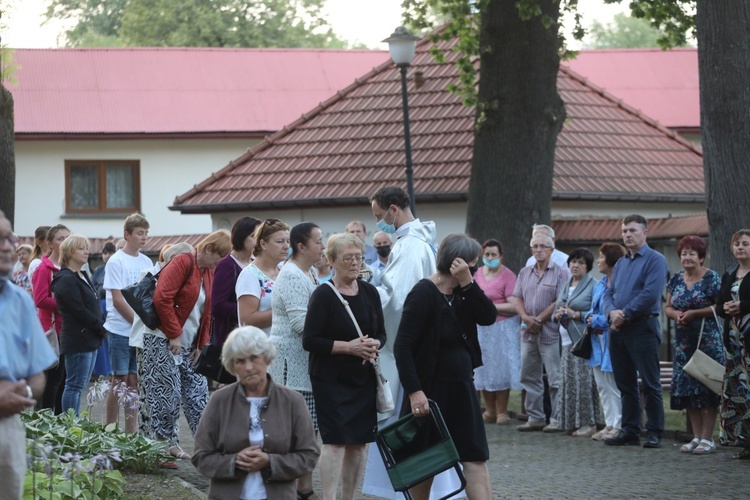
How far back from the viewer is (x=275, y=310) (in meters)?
8.91

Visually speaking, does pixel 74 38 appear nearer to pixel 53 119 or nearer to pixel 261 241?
pixel 53 119

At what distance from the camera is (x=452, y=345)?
7.98 metres

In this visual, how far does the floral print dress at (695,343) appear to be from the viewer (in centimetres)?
1216

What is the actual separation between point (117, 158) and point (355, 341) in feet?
96.4

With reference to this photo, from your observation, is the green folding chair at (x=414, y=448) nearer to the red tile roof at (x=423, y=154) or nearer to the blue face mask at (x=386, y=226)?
the blue face mask at (x=386, y=226)

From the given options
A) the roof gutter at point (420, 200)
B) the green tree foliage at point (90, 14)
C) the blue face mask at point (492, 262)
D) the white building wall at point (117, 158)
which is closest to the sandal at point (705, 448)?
the blue face mask at point (492, 262)

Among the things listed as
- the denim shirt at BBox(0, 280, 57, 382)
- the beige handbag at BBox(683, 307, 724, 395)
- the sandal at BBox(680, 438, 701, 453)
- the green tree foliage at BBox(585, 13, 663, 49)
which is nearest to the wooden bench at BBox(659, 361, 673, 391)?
the sandal at BBox(680, 438, 701, 453)

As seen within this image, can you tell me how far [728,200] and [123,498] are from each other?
7.05 metres

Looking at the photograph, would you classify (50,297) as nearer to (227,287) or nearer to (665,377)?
(227,287)

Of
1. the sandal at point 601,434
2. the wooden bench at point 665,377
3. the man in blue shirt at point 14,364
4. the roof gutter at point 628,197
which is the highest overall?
the roof gutter at point 628,197

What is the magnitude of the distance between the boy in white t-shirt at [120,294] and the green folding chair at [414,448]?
4687mm

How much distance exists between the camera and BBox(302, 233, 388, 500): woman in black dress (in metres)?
8.34

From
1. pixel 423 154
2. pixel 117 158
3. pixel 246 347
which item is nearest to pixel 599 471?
pixel 246 347

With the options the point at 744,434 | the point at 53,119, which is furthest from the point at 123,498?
the point at 53,119
